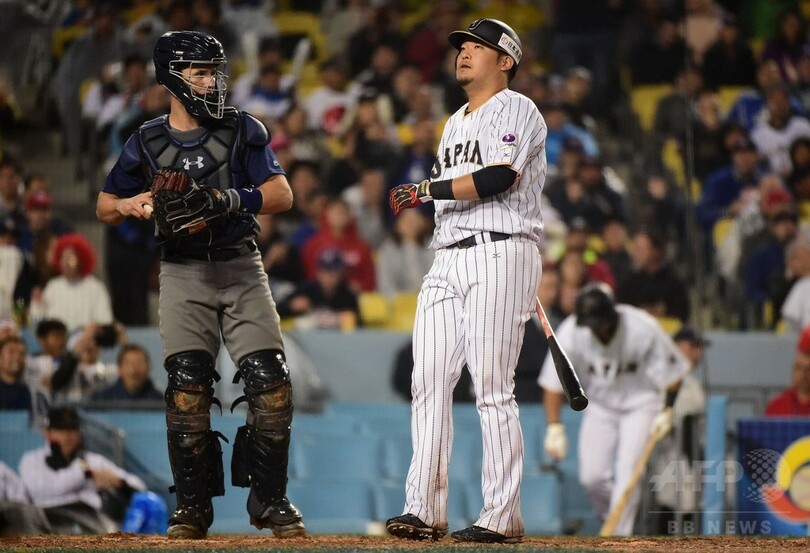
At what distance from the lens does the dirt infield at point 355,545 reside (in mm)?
3893

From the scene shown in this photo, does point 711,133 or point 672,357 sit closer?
point 672,357

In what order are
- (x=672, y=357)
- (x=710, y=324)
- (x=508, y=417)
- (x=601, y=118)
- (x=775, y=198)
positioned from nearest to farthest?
(x=508, y=417)
(x=672, y=357)
(x=710, y=324)
(x=775, y=198)
(x=601, y=118)

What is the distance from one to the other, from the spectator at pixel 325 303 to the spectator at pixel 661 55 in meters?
2.97

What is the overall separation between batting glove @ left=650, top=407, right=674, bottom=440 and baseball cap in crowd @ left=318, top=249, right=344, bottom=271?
2.70 metres

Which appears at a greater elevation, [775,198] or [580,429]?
[775,198]

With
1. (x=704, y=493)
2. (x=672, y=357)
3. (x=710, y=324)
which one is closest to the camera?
(x=704, y=493)

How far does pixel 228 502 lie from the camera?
23.8ft

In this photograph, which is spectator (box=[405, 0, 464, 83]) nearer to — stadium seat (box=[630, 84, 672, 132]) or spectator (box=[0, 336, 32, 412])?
stadium seat (box=[630, 84, 672, 132])

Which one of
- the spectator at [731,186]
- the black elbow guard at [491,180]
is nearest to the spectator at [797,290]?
the spectator at [731,186]

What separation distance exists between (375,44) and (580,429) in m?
4.16

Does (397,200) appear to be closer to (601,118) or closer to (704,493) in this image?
(704,493)

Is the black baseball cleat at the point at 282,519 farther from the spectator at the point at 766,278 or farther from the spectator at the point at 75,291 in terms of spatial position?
the spectator at the point at 766,278

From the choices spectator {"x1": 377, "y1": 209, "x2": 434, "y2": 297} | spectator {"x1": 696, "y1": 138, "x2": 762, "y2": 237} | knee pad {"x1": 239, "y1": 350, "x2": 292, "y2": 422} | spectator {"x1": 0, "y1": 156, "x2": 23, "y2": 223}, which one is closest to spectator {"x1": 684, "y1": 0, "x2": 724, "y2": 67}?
spectator {"x1": 696, "y1": 138, "x2": 762, "y2": 237}

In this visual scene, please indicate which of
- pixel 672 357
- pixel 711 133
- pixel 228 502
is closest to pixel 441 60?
pixel 711 133
